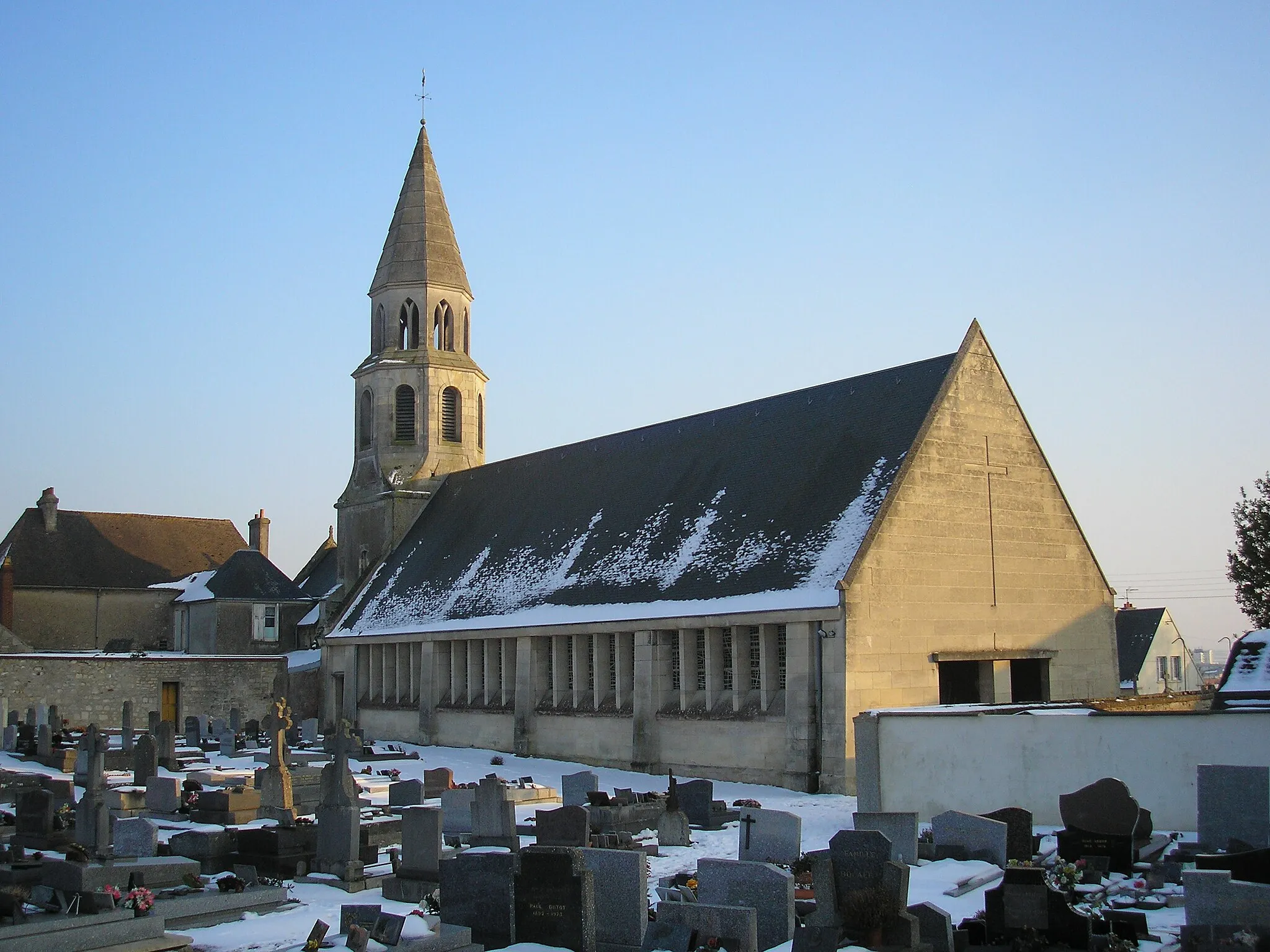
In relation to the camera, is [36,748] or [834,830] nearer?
[834,830]

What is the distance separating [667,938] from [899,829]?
5009 millimetres

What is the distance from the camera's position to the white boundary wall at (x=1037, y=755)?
1881cm

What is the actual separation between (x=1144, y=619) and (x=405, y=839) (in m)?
58.1

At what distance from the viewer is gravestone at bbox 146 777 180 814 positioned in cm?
2316

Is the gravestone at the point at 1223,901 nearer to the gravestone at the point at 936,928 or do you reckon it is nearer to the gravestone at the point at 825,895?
the gravestone at the point at 936,928

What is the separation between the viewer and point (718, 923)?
12.4 metres

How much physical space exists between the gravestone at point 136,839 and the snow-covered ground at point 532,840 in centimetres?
212

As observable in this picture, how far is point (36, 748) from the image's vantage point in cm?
3528

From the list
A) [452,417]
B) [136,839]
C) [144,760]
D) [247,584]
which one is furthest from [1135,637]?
[136,839]

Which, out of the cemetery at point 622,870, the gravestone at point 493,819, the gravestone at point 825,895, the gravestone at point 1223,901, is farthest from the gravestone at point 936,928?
the gravestone at point 493,819

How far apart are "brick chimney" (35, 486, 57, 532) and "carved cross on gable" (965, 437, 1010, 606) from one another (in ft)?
148

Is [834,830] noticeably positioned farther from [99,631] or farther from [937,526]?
[99,631]

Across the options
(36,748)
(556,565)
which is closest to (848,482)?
(556,565)

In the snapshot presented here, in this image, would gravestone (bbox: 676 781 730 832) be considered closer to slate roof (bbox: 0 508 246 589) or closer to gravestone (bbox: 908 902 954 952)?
gravestone (bbox: 908 902 954 952)
